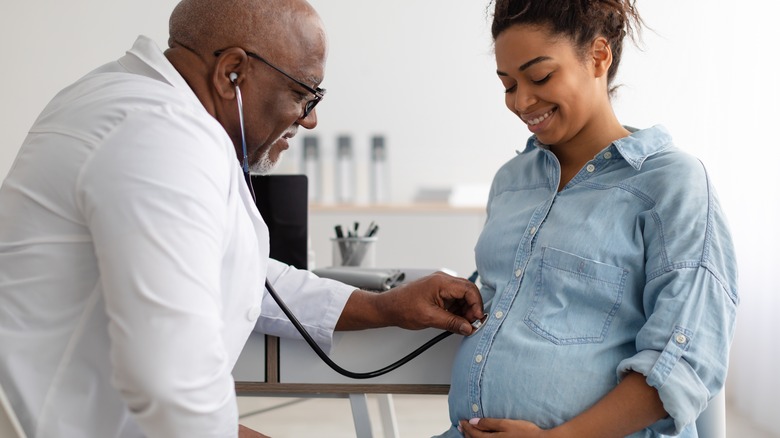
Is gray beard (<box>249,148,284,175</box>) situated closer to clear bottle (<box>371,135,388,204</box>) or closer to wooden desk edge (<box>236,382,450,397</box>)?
wooden desk edge (<box>236,382,450,397</box>)

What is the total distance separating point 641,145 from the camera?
4.00ft

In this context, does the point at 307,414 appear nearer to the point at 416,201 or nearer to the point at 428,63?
the point at 416,201

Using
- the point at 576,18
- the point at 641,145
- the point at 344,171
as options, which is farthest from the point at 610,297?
the point at 344,171

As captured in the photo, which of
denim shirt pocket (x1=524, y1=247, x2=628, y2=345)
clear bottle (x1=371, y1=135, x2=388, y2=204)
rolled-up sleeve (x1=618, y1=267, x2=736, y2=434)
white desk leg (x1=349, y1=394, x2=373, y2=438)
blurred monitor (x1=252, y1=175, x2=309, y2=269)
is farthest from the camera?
clear bottle (x1=371, y1=135, x2=388, y2=204)

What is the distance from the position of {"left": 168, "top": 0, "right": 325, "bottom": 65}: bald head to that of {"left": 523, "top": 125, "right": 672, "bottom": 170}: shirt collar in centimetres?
51

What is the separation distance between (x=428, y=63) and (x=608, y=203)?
288cm

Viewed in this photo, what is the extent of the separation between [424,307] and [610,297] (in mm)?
303

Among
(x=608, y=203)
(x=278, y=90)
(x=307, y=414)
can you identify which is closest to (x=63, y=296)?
(x=278, y=90)

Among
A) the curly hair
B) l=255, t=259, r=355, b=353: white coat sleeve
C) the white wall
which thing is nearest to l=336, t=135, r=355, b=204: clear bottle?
the white wall

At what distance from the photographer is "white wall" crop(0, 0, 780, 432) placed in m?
3.77

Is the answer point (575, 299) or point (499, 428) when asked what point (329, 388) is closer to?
point (499, 428)

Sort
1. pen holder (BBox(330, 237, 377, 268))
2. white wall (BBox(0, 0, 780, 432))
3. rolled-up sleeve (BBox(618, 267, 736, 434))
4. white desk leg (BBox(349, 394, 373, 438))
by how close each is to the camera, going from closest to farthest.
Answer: rolled-up sleeve (BBox(618, 267, 736, 434))
white desk leg (BBox(349, 394, 373, 438))
pen holder (BBox(330, 237, 377, 268))
white wall (BBox(0, 0, 780, 432))

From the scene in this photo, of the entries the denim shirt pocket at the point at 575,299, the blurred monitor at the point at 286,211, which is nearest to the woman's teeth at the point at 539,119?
the denim shirt pocket at the point at 575,299

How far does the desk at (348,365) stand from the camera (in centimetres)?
Answer: 138
